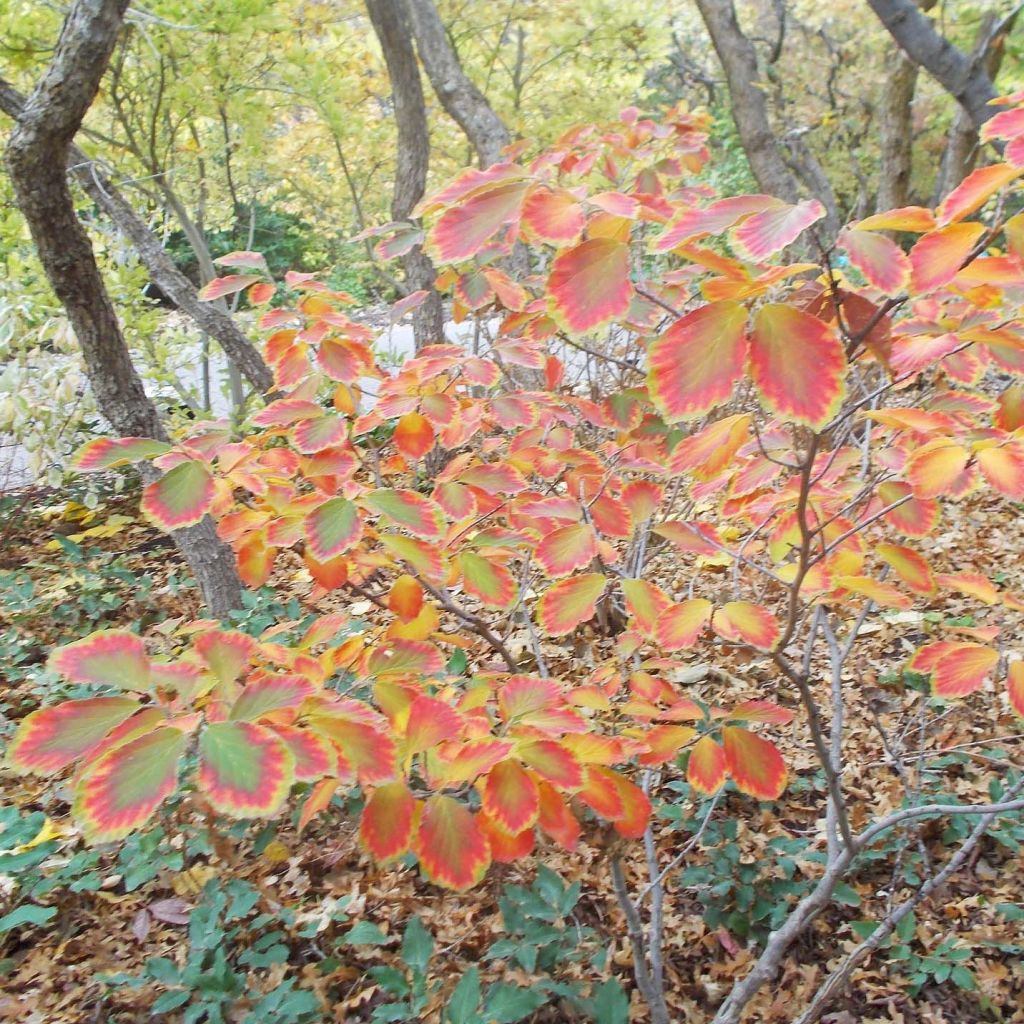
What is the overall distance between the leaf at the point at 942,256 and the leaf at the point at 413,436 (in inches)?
32.5

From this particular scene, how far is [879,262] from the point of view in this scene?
25.6 inches

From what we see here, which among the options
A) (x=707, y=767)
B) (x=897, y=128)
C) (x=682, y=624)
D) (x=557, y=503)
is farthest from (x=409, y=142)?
(x=897, y=128)

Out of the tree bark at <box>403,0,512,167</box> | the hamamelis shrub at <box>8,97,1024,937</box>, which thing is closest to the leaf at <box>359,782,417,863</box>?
the hamamelis shrub at <box>8,97,1024,937</box>

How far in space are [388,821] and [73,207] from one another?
207 centimetres

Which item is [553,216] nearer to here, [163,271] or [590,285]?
[590,285]

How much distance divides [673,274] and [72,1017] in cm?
170

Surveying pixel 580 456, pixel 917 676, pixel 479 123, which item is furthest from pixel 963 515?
pixel 479 123

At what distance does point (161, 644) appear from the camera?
8.68 feet

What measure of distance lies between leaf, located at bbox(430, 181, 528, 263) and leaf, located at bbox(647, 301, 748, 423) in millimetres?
203


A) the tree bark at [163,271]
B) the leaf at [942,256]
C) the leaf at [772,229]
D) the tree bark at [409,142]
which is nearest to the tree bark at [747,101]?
the tree bark at [409,142]

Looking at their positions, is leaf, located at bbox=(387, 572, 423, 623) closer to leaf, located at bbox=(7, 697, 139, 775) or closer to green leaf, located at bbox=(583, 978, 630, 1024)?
leaf, located at bbox=(7, 697, 139, 775)

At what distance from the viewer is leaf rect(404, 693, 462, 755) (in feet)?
2.87

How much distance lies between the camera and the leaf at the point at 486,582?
47.4 inches

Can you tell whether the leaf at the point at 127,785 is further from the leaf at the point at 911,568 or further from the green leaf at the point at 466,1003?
the leaf at the point at 911,568
